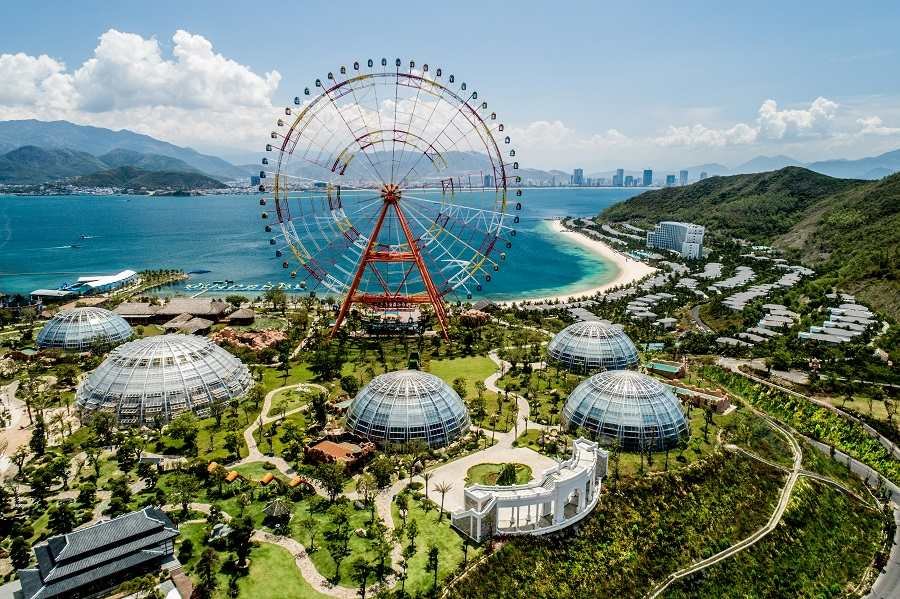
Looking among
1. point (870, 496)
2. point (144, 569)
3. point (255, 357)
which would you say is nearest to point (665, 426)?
point (870, 496)

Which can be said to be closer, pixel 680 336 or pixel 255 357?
pixel 255 357

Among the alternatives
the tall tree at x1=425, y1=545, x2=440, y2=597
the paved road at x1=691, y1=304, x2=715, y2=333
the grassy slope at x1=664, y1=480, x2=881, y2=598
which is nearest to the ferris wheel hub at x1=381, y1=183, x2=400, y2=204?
the tall tree at x1=425, y1=545, x2=440, y2=597

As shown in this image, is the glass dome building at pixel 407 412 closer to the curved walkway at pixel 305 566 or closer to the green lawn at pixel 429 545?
the green lawn at pixel 429 545

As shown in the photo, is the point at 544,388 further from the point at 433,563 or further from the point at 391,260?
the point at 433,563

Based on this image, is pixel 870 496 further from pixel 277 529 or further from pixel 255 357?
pixel 255 357

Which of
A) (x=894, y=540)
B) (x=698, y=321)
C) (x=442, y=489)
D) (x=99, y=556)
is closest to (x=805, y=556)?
(x=894, y=540)

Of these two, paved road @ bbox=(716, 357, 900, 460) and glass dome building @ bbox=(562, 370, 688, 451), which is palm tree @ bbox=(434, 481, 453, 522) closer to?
→ glass dome building @ bbox=(562, 370, 688, 451)
